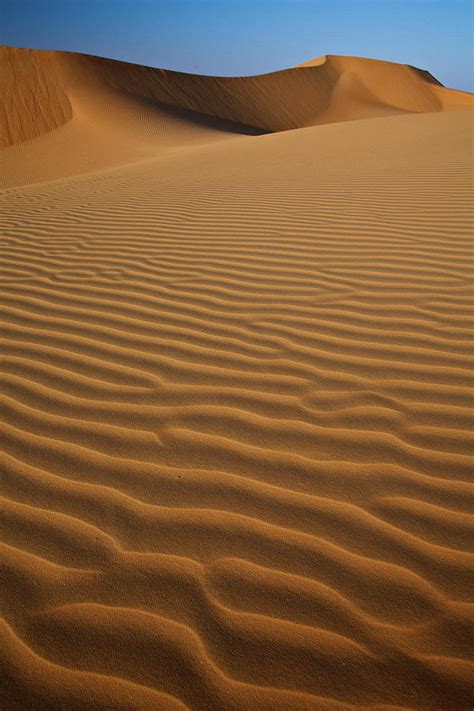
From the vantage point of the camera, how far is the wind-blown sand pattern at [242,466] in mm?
1525

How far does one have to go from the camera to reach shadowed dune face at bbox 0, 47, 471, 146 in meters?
22.8

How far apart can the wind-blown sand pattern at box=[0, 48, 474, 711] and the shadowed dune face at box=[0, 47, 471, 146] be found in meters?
19.8

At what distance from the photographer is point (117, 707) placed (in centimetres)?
144

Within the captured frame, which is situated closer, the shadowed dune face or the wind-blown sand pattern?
the wind-blown sand pattern

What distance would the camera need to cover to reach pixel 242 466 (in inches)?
84.2

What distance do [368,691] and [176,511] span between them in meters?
0.85

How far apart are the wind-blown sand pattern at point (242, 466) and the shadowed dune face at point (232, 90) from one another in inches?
778

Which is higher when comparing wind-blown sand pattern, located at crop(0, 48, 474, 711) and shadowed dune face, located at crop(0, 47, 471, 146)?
shadowed dune face, located at crop(0, 47, 471, 146)

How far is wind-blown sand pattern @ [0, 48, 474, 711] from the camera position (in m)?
1.53

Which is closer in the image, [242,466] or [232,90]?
[242,466]

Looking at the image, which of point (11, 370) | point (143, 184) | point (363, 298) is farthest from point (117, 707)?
point (143, 184)

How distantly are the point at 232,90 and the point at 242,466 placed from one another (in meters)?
34.4

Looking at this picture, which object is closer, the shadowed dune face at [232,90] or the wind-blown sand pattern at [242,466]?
the wind-blown sand pattern at [242,466]

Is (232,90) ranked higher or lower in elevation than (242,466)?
higher
